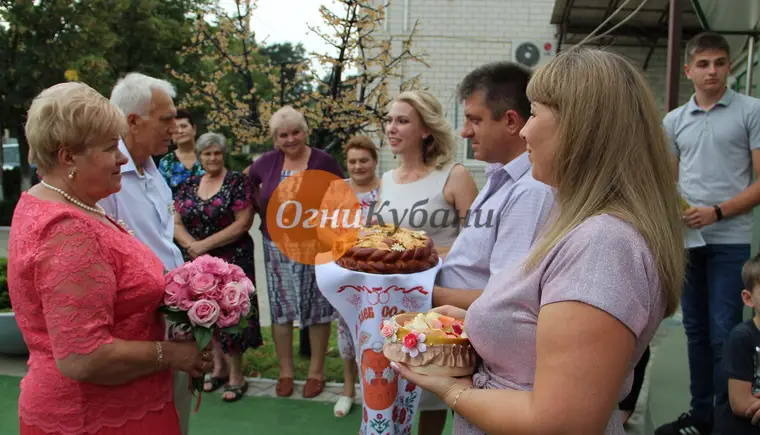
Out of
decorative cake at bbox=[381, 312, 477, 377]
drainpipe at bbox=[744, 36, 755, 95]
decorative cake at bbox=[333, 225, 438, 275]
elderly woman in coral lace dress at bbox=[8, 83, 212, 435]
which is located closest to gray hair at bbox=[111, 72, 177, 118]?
elderly woman in coral lace dress at bbox=[8, 83, 212, 435]

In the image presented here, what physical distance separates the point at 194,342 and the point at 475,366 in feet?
3.49

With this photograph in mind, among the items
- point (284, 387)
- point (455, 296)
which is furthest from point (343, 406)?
point (455, 296)

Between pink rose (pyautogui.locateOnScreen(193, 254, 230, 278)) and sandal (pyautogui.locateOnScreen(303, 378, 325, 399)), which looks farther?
sandal (pyautogui.locateOnScreen(303, 378, 325, 399))

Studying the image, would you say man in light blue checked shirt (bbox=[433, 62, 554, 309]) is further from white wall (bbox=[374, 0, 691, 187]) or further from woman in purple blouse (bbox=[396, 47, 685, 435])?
white wall (bbox=[374, 0, 691, 187])

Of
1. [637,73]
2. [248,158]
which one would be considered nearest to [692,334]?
[637,73]

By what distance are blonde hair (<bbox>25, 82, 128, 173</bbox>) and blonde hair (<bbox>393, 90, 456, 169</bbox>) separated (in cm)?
208

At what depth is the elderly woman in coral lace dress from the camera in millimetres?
1755

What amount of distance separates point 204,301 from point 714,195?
299cm

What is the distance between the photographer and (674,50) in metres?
3.79

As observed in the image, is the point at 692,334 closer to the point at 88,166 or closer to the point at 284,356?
the point at 284,356

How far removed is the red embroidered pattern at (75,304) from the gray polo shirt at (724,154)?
300 centimetres

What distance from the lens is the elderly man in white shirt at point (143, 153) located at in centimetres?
273

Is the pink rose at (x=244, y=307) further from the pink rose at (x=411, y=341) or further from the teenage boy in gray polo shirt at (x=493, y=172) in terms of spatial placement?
the teenage boy in gray polo shirt at (x=493, y=172)

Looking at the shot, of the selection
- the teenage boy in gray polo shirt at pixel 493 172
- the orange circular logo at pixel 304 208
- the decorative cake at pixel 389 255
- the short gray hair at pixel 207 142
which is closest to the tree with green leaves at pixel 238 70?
the short gray hair at pixel 207 142
